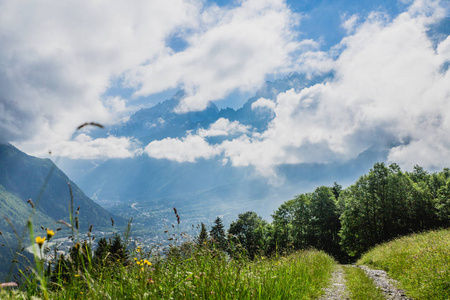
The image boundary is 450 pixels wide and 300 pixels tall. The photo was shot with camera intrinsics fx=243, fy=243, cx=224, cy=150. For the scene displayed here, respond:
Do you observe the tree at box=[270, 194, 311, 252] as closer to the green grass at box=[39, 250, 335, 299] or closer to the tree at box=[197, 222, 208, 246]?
the tree at box=[197, 222, 208, 246]

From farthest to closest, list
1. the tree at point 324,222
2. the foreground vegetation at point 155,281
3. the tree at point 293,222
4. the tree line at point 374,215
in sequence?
1. the tree at point 293,222
2. the tree at point 324,222
3. the tree line at point 374,215
4. the foreground vegetation at point 155,281

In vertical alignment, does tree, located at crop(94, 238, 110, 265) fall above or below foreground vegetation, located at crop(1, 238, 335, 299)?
above

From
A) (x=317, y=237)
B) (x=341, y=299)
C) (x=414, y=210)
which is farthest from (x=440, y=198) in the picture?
(x=341, y=299)

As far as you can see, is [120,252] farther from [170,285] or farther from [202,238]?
[202,238]

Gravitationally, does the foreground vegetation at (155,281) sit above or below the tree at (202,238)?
below

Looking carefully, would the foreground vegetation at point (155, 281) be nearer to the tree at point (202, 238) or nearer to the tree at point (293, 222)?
the tree at point (202, 238)

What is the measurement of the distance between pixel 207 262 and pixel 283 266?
123 inches

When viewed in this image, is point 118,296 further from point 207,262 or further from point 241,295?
point 241,295

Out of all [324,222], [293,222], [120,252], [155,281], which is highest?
[120,252]

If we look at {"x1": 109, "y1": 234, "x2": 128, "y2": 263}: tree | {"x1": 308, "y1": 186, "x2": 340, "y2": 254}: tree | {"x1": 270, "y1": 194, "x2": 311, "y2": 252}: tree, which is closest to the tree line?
{"x1": 308, "y1": 186, "x2": 340, "y2": 254}: tree

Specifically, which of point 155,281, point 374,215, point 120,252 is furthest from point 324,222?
point 155,281

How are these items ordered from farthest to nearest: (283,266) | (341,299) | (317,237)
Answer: (317,237)
(341,299)
(283,266)

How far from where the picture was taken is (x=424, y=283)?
28.1 ft

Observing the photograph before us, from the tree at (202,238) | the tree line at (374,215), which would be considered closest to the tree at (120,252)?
the tree at (202,238)
